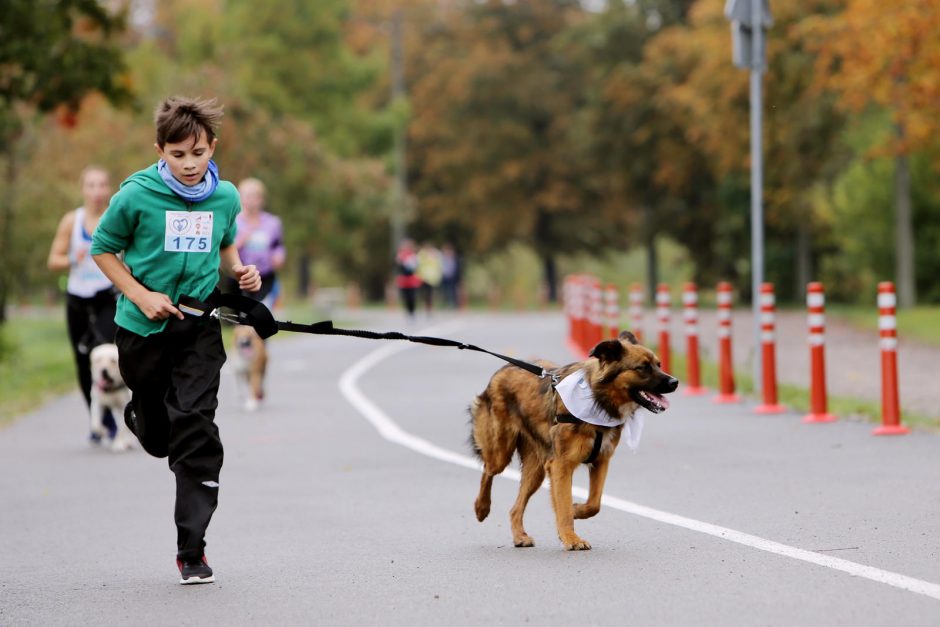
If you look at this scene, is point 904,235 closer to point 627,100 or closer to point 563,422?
point 627,100

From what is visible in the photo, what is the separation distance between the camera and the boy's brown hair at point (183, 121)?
6.79 m

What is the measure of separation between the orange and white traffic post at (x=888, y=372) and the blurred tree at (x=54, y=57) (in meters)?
12.6

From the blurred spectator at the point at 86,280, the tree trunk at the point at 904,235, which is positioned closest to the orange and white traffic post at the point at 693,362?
the blurred spectator at the point at 86,280

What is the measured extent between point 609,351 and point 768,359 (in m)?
7.86

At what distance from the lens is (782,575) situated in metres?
6.65

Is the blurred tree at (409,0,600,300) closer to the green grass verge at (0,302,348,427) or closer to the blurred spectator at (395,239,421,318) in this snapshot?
the blurred spectator at (395,239,421,318)

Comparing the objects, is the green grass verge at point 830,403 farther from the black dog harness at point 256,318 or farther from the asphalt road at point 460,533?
the black dog harness at point 256,318

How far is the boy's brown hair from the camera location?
6789 mm

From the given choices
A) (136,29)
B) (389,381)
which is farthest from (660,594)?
(136,29)

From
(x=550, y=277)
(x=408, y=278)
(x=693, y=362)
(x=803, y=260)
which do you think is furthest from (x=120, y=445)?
(x=550, y=277)

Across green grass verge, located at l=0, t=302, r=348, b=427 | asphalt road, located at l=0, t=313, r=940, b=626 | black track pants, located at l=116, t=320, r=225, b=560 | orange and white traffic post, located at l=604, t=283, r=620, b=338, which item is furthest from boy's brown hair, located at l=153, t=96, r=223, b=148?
orange and white traffic post, located at l=604, t=283, r=620, b=338

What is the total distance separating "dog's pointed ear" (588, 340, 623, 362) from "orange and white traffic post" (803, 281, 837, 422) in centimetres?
632

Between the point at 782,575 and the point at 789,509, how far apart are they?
200 cm

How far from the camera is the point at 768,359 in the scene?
586 inches
